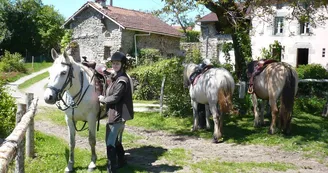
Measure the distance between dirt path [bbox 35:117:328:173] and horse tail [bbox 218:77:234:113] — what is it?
2.67ft

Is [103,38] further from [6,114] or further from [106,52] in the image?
[6,114]

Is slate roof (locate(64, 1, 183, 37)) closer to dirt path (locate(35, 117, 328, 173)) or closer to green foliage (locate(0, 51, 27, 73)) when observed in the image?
green foliage (locate(0, 51, 27, 73))

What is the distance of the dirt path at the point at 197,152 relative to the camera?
6430 mm

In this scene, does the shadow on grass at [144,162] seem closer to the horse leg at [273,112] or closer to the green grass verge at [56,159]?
the green grass verge at [56,159]

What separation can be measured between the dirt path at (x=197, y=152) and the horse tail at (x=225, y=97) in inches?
32.1

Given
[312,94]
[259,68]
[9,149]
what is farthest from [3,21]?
[9,149]

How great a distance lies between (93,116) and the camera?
5867 millimetres

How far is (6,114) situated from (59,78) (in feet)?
10.1

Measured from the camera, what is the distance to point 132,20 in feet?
84.0

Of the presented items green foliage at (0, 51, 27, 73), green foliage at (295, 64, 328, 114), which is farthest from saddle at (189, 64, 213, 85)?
green foliage at (0, 51, 27, 73)

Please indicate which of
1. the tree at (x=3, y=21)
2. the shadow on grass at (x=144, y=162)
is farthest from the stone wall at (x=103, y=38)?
the shadow on grass at (x=144, y=162)

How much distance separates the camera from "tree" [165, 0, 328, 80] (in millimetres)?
10367

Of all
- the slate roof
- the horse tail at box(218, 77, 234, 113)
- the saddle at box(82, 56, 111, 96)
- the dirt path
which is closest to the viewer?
the saddle at box(82, 56, 111, 96)

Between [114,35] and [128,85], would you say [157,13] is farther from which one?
[114,35]
